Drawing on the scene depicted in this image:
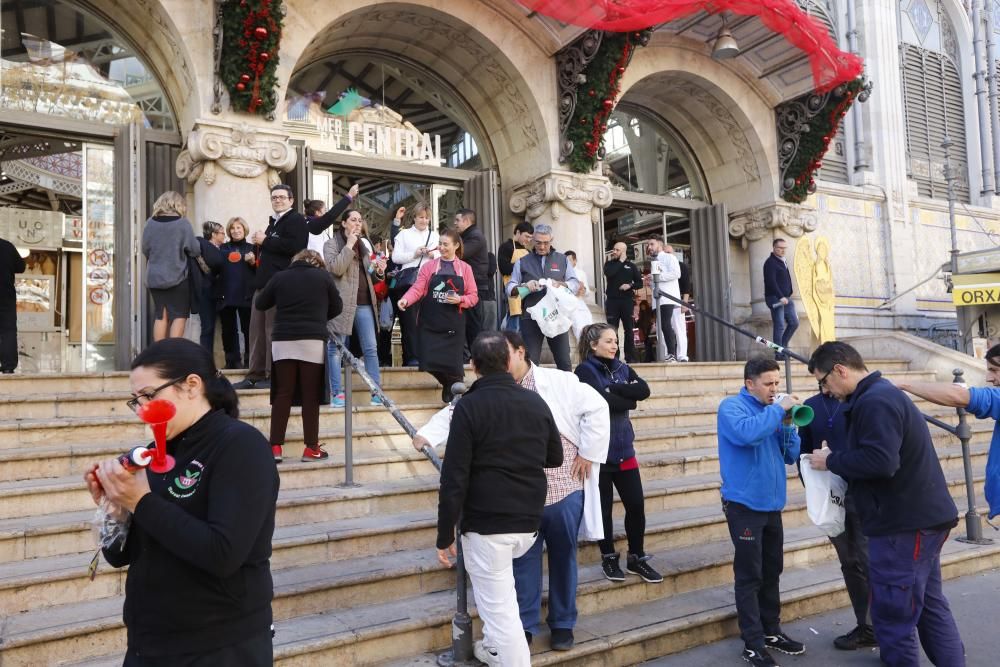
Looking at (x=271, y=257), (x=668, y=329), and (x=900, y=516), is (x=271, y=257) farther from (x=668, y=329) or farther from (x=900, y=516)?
(x=668, y=329)

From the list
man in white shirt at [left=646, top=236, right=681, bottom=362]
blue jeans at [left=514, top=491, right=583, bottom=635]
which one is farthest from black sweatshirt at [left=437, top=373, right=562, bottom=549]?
man in white shirt at [left=646, top=236, right=681, bottom=362]

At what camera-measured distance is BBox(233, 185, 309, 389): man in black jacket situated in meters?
6.44

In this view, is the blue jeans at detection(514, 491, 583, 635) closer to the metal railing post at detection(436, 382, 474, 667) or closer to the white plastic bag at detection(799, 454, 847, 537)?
the metal railing post at detection(436, 382, 474, 667)

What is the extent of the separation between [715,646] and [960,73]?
1526 cm

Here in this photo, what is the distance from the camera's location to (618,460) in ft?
15.9

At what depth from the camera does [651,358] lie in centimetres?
1305

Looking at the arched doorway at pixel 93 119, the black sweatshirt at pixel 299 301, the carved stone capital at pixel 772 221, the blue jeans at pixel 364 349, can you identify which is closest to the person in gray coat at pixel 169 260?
the blue jeans at pixel 364 349

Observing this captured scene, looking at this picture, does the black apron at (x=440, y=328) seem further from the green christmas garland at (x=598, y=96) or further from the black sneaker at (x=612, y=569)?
the green christmas garland at (x=598, y=96)

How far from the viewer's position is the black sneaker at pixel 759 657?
4.14 meters

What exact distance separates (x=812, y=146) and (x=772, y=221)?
130 centimetres

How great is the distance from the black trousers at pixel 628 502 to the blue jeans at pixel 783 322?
7241mm

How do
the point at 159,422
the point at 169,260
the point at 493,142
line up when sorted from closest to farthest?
1. the point at 159,422
2. the point at 169,260
3. the point at 493,142

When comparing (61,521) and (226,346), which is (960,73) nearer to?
(226,346)

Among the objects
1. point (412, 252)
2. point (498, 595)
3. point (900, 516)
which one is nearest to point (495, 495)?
point (498, 595)
